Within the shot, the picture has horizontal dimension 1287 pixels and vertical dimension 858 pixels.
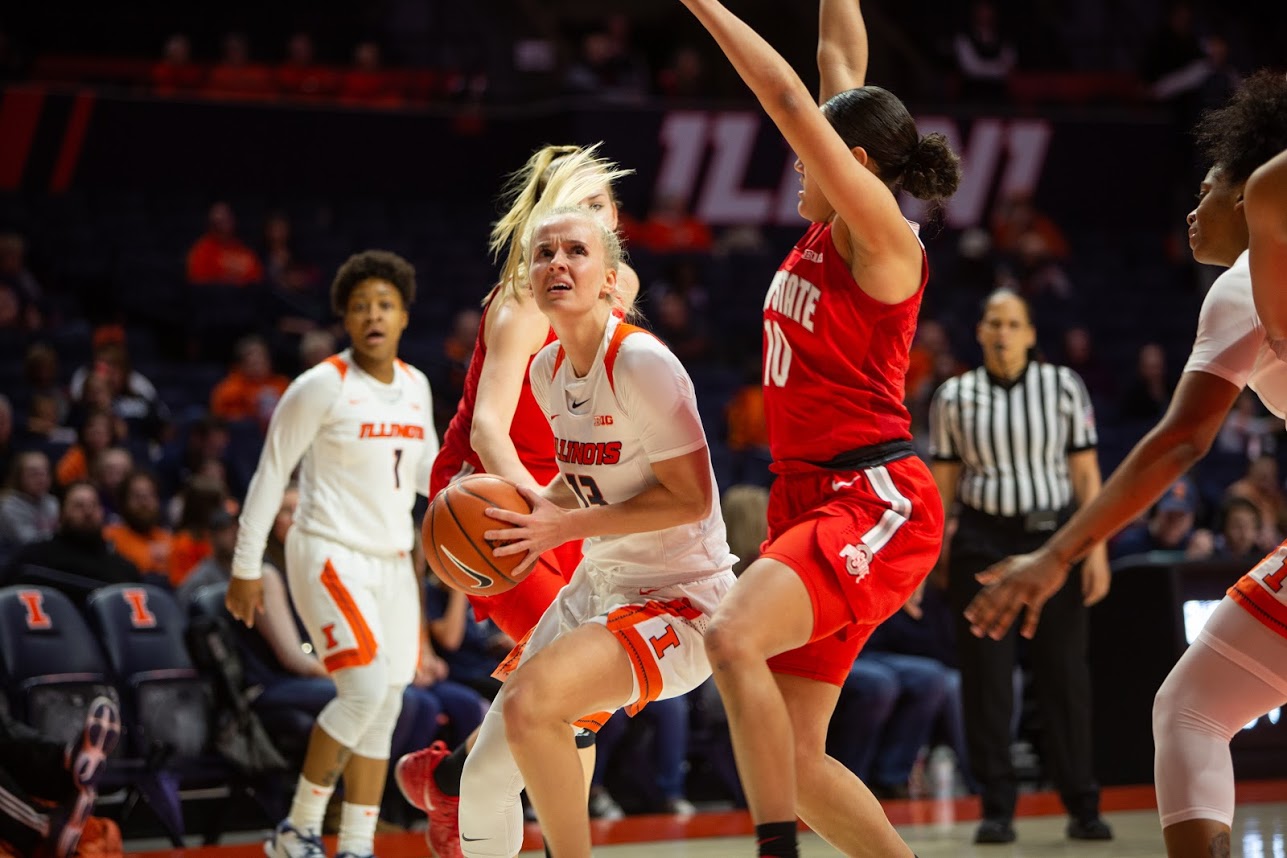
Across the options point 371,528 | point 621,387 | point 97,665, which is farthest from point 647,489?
point 97,665

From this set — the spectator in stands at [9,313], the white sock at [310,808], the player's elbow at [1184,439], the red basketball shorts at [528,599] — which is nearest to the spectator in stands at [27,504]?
the spectator in stands at [9,313]

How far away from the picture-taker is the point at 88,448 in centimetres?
911

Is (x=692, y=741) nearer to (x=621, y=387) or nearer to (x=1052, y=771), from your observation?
(x=1052, y=771)

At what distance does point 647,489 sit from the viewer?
370cm

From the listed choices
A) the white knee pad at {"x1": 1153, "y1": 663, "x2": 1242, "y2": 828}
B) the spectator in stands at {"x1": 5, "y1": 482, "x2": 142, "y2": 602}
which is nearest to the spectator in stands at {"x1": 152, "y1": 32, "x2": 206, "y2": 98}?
the spectator in stands at {"x1": 5, "y1": 482, "x2": 142, "y2": 602}

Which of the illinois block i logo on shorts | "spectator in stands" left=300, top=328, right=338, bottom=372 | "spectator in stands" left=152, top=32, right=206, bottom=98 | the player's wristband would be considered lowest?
the player's wristband

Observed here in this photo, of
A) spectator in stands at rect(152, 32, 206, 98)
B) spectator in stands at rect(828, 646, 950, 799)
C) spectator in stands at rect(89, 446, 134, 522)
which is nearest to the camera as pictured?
spectator in stands at rect(828, 646, 950, 799)

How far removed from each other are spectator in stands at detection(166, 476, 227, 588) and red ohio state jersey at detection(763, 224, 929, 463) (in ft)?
16.8

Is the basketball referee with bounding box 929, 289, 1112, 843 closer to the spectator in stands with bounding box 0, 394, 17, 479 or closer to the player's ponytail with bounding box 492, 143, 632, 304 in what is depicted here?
the player's ponytail with bounding box 492, 143, 632, 304

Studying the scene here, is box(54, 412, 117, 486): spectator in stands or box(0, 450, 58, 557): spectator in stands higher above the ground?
box(54, 412, 117, 486): spectator in stands

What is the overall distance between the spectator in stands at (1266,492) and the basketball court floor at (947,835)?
257cm

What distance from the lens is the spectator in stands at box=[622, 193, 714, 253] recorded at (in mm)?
13867

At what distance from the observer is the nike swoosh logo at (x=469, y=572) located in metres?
3.66

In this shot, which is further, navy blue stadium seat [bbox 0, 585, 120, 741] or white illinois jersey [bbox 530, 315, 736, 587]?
navy blue stadium seat [bbox 0, 585, 120, 741]
